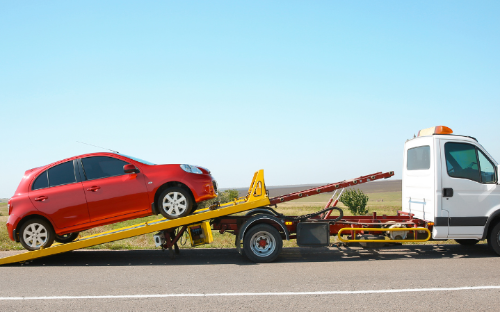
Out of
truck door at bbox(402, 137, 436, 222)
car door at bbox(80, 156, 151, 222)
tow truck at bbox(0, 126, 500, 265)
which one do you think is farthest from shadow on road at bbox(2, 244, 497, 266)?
car door at bbox(80, 156, 151, 222)

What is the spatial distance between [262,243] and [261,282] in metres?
1.84

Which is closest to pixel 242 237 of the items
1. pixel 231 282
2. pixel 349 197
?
pixel 231 282

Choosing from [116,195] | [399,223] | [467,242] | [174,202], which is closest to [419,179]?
[399,223]

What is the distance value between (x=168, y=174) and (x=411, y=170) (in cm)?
523

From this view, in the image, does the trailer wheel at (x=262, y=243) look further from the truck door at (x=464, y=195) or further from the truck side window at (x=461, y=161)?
the truck side window at (x=461, y=161)

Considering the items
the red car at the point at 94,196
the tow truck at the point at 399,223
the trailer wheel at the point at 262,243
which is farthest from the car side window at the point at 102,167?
the trailer wheel at the point at 262,243

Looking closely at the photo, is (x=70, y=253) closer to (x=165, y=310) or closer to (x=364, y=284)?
(x=165, y=310)

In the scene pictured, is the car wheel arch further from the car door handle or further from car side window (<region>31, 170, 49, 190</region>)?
the car door handle

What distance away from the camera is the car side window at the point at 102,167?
27.2ft

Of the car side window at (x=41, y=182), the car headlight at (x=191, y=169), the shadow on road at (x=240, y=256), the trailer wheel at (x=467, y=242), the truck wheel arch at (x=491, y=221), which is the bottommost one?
the shadow on road at (x=240, y=256)

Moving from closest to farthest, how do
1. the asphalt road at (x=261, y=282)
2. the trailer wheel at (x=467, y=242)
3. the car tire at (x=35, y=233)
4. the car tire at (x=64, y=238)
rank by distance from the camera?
1. the asphalt road at (x=261, y=282)
2. the car tire at (x=35, y=233)
3. the car tire at (x=64, y=238)
4. the trailer wheel at (x=467, y=242)

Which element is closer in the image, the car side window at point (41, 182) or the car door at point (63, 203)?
the car door at point (63, 203)

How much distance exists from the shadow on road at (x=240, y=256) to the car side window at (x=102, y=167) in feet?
5.83

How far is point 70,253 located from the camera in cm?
977
